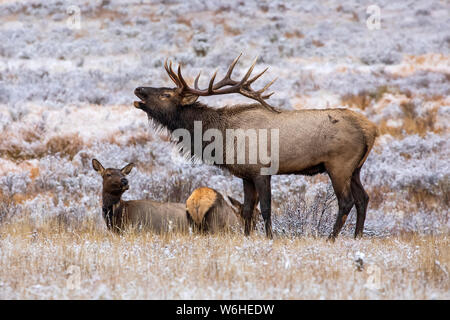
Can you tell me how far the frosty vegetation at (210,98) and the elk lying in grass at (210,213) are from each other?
0.72 m

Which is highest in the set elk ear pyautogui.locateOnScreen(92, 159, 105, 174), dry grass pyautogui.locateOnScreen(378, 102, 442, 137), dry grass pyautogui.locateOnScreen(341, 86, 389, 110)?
elk ear pyautogui.locateOnScreen(92, 159, 105, 174)

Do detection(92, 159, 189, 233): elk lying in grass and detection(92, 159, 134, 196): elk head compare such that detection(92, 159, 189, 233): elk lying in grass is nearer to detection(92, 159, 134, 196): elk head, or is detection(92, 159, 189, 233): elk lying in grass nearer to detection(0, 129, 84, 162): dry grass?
detection(92, 159, 134, 196): elk head

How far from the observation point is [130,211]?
9.04 metres

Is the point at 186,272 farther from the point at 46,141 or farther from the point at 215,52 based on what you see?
the point at 215,52

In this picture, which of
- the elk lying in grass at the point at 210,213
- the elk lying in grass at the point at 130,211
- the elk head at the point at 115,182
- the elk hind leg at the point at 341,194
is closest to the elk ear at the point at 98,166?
the elk lying in grass at the point at 130,211

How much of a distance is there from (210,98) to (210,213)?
1060 cm

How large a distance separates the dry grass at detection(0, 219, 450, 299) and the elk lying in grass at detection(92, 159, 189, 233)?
138 centimetres

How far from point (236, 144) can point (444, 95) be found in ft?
40.8

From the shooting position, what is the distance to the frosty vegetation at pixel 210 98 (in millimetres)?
11266

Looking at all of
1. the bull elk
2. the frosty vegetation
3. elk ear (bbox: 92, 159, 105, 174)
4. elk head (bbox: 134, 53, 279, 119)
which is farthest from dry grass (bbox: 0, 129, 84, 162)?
the bull elk

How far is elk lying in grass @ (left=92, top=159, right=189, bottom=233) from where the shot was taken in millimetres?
8672

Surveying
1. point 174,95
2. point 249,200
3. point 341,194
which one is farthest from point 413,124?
point 174,95

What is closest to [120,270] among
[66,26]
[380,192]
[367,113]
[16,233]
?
[16,233]

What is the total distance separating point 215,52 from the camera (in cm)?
2448
